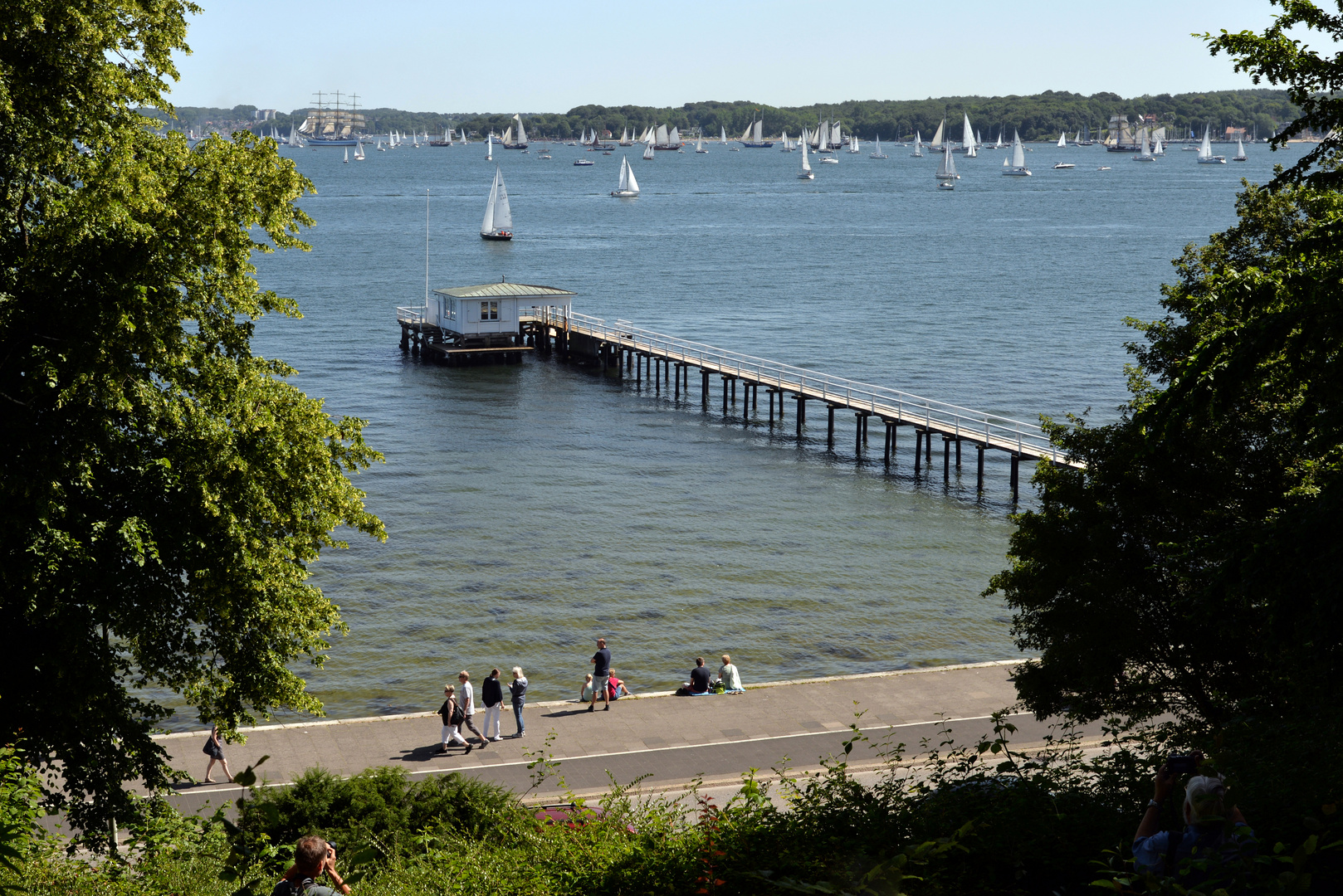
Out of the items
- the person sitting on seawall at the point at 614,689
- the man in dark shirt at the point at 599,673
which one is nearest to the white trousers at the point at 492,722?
the man in dark shirt at the point at 599,673

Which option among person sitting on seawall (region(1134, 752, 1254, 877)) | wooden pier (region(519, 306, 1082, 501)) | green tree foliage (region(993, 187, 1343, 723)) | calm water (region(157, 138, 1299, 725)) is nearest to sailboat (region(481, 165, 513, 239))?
calm water (region(157, 138, 1299, 725))

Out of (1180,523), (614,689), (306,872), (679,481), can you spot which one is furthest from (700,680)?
(679,481)

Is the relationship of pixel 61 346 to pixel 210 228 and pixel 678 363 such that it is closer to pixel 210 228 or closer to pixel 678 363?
pixel 210 228

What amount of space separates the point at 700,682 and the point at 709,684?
0.29 metres

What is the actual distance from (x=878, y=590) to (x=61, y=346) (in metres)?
25.8

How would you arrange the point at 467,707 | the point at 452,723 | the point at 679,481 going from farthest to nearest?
the point at 679,481
the point at 467,707
the point at 452,723

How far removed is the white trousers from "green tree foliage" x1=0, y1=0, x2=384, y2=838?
22.5 feet

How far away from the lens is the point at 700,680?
24000 mm

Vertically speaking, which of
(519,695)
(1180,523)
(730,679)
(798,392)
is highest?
(1180,523)

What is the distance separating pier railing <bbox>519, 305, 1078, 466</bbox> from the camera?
47.3 metres

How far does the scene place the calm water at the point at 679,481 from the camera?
3092 centimetres

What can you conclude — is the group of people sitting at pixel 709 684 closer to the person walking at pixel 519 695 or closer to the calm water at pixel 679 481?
the person walking at pixel 519 695

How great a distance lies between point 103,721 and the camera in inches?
560

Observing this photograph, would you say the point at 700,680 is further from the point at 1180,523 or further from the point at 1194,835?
the point at 1194,835
